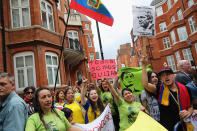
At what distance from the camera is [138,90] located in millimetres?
4711

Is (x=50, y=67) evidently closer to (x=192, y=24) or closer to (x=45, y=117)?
(x=45, y=117)

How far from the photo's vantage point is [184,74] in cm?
387

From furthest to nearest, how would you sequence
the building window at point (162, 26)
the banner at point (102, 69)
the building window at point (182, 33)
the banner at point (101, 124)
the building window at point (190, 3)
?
the building window at point (162, 26) → the building window at point (182, 33) → the building window at point (190, 3) → the banner at point (102, 69) → the banner at point (101, 124)

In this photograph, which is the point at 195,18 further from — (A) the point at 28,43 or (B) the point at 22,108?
(B) the point at 22,108

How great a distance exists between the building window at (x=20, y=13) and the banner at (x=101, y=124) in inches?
388

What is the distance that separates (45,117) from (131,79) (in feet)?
10.9

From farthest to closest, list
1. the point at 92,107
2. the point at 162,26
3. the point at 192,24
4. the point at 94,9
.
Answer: the point at 162,26
the point at 192,24
the point at 94,9
the point at 92,107

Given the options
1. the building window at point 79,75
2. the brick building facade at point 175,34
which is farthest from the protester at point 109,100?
the building window at point 79,75

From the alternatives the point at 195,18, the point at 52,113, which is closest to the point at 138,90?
the point at 52,113

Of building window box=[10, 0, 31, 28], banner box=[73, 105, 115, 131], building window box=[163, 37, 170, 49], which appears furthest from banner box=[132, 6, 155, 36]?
building window box=[163, 37, 170, 49]

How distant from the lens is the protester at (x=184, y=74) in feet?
12.3

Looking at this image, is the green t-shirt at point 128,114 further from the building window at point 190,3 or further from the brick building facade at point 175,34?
the building window at point 190,3

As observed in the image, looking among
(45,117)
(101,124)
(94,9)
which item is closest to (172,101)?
(101,124)

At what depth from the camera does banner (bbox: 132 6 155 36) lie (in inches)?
155
